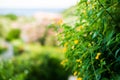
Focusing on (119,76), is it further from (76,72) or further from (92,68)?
(76,72)

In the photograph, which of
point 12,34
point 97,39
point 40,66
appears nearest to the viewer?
point 97,39

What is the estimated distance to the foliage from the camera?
165 centimetres

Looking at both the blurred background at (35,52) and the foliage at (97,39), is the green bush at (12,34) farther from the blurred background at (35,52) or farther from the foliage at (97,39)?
the foliage at (97,39)

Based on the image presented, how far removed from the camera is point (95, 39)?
174cm

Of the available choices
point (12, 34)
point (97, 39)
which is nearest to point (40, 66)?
point (97, 39)

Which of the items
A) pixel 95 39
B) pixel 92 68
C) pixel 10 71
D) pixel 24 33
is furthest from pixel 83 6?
pixel 24 33

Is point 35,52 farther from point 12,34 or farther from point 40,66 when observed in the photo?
point 12,34

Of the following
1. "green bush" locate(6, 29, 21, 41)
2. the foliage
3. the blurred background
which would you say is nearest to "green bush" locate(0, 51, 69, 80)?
the blurred background

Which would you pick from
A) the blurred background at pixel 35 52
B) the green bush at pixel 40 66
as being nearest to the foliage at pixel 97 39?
the blurred background at pixel 35 52

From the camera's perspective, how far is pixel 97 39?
173 cm

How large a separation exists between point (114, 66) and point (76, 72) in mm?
259

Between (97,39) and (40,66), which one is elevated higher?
(97,39)

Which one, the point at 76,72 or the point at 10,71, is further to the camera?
the point at 10,71

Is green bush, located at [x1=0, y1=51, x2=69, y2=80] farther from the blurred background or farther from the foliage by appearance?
the foliage
